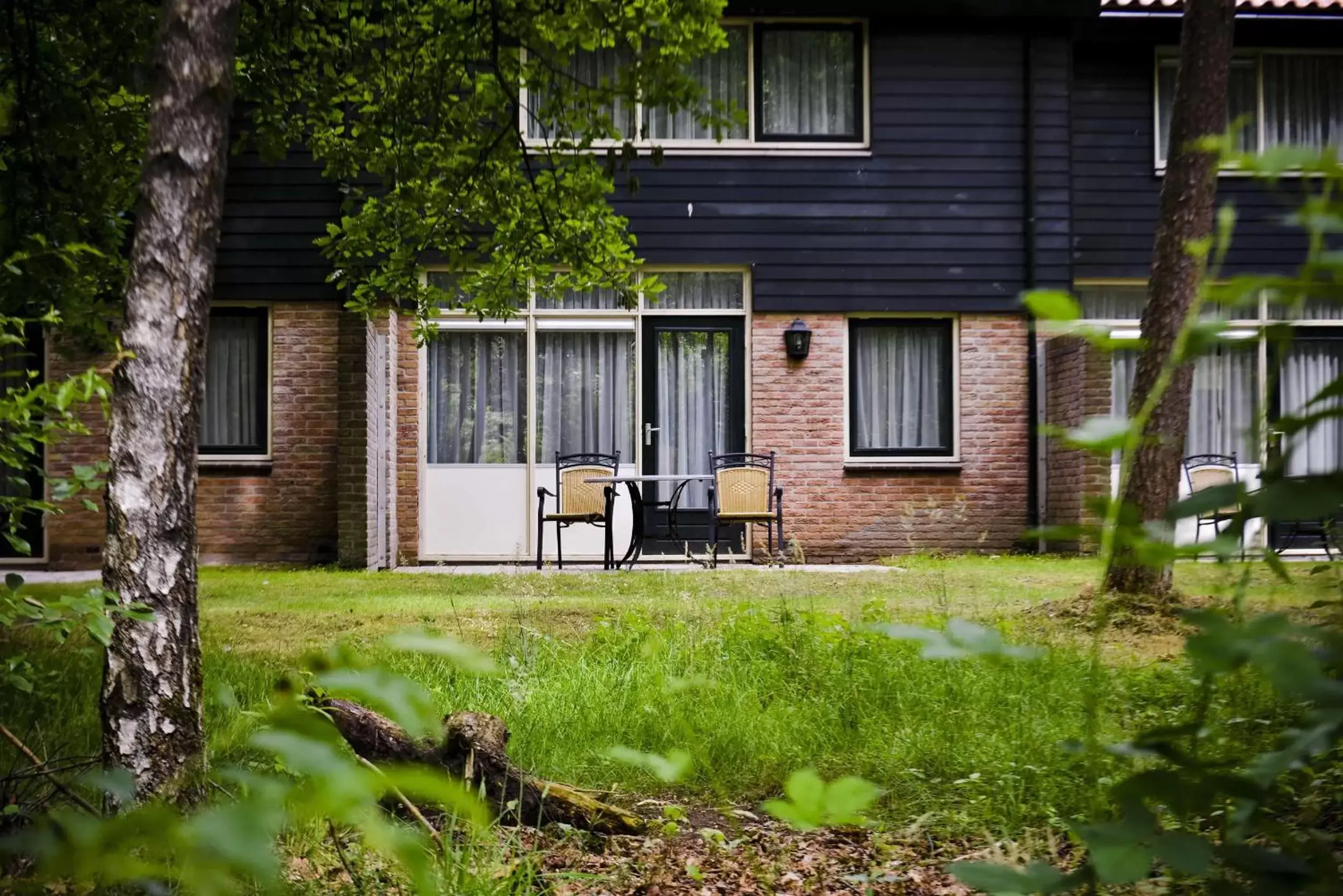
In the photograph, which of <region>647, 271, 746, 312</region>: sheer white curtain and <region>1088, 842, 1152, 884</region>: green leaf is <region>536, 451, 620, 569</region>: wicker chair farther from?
<region>1088, 842, 1152, 884</region>: green leaf

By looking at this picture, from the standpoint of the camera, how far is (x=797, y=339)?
34.4 ft

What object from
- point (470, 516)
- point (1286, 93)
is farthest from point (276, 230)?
point (1286, 93)

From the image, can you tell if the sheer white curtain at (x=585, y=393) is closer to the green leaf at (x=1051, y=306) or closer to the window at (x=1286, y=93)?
the window at (x=1286, y=93)

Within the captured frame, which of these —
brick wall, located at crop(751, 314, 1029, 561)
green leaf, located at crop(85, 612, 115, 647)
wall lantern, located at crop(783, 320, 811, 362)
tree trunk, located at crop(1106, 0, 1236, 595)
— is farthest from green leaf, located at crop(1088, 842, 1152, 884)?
wall lantern, located at crop(783, 320, 811, 362)

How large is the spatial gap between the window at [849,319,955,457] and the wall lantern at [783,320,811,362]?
577 millimetres

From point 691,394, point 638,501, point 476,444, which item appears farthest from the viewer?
point 691,394

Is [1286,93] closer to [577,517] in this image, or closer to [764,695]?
[577,517]

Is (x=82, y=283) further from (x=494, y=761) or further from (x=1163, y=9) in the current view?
(x=1163, y=9)

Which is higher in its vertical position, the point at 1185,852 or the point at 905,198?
the point at 905,198

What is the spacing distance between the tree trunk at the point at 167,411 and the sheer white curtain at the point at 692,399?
8477 mm

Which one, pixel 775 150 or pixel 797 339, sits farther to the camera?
pixel 775 150

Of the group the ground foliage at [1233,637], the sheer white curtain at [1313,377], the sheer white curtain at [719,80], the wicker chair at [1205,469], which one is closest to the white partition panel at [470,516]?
the sheer white curtain at [719,80]

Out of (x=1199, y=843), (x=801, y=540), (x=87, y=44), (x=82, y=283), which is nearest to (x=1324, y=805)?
(x=1199, y=843)

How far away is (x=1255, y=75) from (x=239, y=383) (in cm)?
1077
